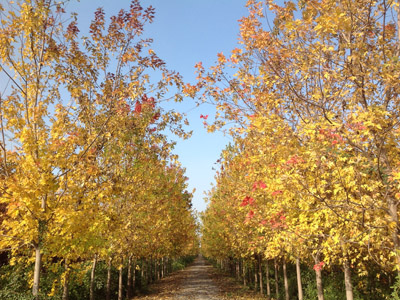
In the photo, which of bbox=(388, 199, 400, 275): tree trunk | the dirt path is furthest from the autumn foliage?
the dirt path

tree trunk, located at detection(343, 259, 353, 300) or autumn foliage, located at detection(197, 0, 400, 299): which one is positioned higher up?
autumn foliage, located at detection(197, 0, 400, 299)

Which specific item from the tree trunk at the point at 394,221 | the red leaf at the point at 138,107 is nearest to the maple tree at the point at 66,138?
the red leaf at the point at 138,107

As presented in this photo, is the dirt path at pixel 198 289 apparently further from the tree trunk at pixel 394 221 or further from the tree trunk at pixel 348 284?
the tree trunk at pixel 394 221

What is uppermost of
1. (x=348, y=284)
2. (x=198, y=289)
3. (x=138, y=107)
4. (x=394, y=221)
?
(x=138, y=107)

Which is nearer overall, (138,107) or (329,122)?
(329,122)

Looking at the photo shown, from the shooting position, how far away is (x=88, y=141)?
7871mm

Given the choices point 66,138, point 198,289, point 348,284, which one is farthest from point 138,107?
point 198,289

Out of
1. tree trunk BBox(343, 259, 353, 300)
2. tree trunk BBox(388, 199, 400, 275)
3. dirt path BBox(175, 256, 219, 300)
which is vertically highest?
tree trunk BBox(388, 199, 400, 275)

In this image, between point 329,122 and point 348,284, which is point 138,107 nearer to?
point 329,122

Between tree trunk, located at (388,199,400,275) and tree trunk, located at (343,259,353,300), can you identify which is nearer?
tree trunk, located at (388,199,400,275)

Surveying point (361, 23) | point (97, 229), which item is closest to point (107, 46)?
point (97, 229)

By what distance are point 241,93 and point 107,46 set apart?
12.5 feet

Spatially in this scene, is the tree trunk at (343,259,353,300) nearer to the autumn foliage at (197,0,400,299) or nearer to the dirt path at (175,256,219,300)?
the autumn foliage at (197,0,400,299)

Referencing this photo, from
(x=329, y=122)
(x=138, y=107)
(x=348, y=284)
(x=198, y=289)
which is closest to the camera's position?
(x=329, y=122)
